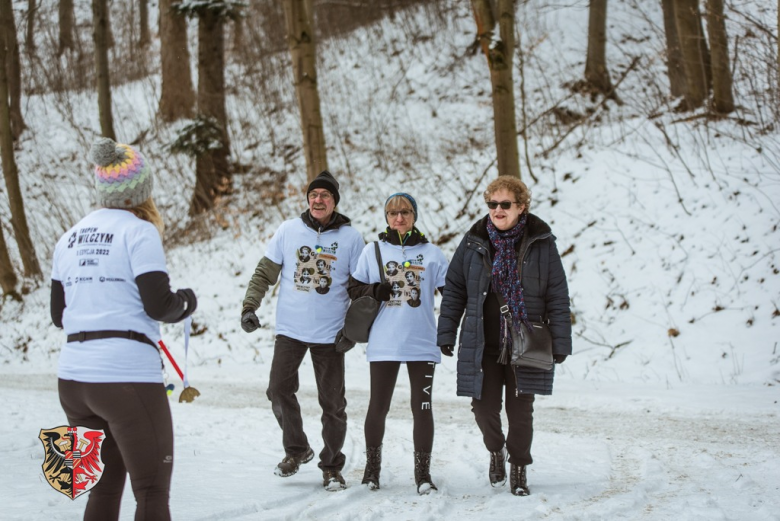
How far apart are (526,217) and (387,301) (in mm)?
1046

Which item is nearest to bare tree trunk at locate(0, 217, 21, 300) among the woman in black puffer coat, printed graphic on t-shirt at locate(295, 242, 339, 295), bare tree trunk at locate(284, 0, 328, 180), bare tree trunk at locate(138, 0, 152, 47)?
bare tree trunk at locate(284, 0, 328, 180)

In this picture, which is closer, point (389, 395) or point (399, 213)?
point (389, 395)

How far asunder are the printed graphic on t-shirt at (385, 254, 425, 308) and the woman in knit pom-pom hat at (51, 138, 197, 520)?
188 cm

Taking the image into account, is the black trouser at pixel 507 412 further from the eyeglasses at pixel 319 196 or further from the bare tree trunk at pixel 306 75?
the bare tree trunk at pixel 306 75

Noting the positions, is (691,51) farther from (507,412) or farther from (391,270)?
(507,412)

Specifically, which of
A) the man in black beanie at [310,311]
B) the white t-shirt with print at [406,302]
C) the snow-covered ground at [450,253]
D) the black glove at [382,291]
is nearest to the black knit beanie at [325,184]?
the man in black beanie at [310,311]

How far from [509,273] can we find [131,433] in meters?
2.49

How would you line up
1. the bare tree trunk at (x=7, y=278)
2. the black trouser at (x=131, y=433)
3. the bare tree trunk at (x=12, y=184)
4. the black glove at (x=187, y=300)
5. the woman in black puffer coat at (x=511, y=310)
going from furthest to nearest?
the bare tree trunk at (x=7, y=278) < the bare tree trunk at (x=12, y=184) < the woman in black puffer coat at (x=511, y=310) < the black glove at (x=187, y=300) < the black trouser at (x=131, y=433)

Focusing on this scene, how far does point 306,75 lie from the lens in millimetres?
10945

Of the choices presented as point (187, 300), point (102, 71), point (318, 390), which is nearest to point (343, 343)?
point (318, 390)

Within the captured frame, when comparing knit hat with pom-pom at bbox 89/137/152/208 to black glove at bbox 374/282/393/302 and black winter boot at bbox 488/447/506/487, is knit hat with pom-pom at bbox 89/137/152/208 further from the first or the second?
black winter boot at bbox 488/447/506/487

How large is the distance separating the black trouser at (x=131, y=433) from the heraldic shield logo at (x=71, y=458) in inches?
3.0

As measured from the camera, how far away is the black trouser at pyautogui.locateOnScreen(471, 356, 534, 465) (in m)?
4.52

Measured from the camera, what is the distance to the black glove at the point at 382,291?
4.66m
